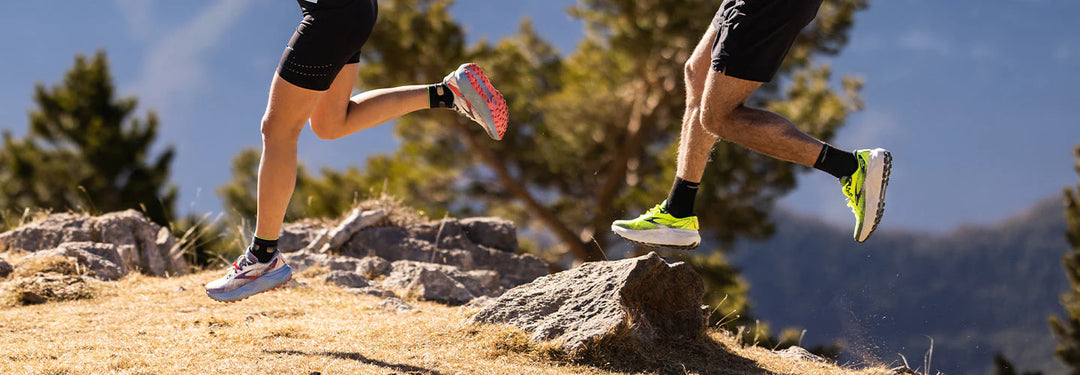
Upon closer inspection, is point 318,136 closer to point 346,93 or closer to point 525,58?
point 346,93

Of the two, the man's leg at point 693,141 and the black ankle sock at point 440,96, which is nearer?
the man's leg at point 693,141

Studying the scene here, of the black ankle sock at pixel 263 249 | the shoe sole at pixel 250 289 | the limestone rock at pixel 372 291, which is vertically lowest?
the limestone rock at pixel 372 291

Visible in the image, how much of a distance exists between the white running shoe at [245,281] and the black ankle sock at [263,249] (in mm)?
17

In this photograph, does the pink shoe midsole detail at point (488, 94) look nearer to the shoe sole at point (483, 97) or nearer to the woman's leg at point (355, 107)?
the shoe sole at point (483, 97)

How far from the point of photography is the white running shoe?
11.8 ft

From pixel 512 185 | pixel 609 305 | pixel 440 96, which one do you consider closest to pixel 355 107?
pixel 440 96

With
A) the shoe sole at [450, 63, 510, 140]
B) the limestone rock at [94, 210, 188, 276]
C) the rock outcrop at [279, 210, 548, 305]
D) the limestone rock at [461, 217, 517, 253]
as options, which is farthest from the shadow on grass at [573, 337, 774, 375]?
the limestone rock at [94, 210, 188, 276]

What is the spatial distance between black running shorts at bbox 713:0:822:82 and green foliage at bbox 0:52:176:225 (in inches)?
829

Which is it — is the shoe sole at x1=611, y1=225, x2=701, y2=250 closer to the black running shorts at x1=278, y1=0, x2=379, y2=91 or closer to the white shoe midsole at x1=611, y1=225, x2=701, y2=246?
the white shoe midsole at x1=611, y1=225, x2=701, y2=246

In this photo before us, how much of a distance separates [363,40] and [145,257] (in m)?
3.89

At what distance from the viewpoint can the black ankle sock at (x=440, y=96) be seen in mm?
3793

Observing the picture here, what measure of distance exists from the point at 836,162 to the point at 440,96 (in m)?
1.70

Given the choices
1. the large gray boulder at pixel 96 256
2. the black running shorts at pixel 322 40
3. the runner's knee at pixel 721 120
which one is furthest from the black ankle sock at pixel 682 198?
the large gray boulder at pixel 96 256

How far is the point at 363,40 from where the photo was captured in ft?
11.1
